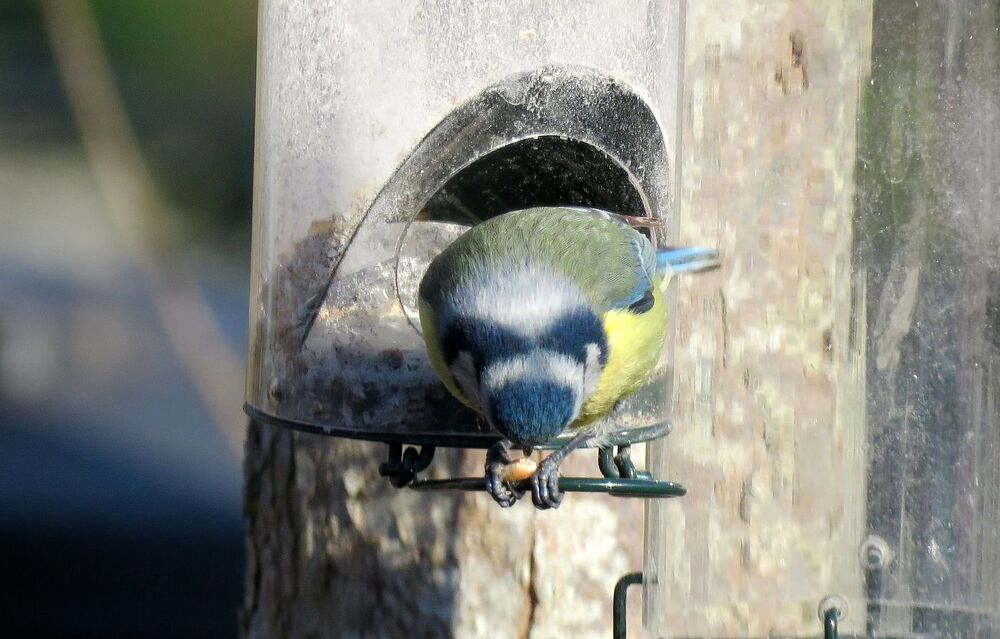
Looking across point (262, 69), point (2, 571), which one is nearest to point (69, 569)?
point (2, 571)

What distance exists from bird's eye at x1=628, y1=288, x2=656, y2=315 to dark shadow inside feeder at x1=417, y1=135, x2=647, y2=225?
0.24 meters

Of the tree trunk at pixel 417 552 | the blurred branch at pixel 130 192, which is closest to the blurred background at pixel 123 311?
the blurred branch at pixel 130 192

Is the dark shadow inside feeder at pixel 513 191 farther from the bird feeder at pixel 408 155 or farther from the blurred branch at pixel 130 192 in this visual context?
the blurred branch at pixel 130 192

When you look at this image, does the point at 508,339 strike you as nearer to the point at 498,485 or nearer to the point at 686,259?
the point at 498,485

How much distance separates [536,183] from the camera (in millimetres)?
2652

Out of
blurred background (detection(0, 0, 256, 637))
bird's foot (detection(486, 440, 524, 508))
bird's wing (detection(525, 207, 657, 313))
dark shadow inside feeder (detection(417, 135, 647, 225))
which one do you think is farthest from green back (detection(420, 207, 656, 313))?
blurred background (detection(0, 0, 256, 637))

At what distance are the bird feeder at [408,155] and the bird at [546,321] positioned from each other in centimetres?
13

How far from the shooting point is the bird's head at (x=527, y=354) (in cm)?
204

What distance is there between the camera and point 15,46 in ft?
14.8

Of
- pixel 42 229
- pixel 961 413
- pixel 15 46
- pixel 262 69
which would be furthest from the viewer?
pixel 42 229

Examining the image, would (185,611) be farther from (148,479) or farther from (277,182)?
(277,182)

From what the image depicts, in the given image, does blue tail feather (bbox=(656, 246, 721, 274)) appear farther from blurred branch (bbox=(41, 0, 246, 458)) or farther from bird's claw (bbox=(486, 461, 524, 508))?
blurred branch (bbox=(41, 0, 246, 458))

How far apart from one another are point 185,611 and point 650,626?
5328mm

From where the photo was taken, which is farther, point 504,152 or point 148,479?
point 148,479
